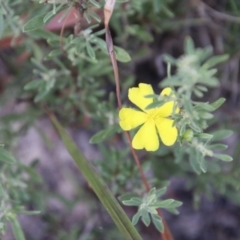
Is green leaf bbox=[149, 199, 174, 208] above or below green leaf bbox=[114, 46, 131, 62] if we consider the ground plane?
below

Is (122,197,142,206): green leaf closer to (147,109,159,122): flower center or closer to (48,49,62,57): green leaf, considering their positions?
(147,109,159,122): flower center

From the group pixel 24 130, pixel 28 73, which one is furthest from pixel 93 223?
pixel 28 73

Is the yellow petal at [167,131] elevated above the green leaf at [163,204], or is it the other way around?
the yellow petal at [167,131]

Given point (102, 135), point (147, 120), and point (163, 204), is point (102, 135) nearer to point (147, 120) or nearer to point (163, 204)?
point (147, 120)

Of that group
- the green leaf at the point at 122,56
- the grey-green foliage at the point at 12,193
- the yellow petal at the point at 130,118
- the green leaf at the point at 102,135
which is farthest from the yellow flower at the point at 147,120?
the grey-green foliage at the point at 12,193

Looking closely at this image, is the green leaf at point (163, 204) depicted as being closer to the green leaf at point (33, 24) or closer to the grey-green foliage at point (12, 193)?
the grey-green foliage at point (12, 193)

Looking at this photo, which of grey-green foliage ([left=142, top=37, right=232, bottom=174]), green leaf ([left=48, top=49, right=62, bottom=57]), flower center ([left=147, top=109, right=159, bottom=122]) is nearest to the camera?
grey-green foliage ([left=142, top=37, right=232, bottom=174])

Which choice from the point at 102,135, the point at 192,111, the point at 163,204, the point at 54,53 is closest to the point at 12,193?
the point at 102,135

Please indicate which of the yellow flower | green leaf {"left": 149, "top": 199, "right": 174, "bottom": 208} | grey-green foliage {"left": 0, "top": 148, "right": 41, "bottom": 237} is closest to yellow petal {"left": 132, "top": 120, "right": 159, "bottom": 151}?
the yellow flower
